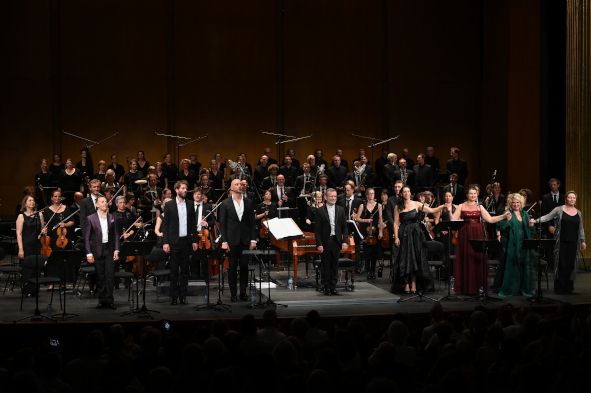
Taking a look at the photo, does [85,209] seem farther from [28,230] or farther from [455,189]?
[455,189]

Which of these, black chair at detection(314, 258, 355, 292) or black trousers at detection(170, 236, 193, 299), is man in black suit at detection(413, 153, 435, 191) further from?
black trousers at detection(170, 236, 193, 299)

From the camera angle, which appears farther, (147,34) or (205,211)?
(147,34)

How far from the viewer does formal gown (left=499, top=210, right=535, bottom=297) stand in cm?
1073

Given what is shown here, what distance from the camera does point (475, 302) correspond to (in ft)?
33.6

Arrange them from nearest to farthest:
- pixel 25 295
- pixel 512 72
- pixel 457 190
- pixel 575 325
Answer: pixel 575 325 → pixel 25 295 → pixel 457 190 → pixel 512 72

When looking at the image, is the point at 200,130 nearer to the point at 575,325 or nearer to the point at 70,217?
the point at 70,217

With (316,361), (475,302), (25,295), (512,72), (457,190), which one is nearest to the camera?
(316,361)

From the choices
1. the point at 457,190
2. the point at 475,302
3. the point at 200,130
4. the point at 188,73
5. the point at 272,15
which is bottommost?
the point at 475,302

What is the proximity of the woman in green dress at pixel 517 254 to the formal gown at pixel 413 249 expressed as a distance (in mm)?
1064

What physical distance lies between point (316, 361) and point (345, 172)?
35.1 ft

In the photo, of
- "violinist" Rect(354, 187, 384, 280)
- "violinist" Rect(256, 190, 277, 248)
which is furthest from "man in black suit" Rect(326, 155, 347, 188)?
"violinist" Rect(354, 187, 384, 280)

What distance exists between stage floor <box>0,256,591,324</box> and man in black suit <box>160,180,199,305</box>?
28 centimetres

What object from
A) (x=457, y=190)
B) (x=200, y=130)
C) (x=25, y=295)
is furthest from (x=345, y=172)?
(x=25, y=295)

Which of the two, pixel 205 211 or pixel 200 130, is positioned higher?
pixel 200 130
